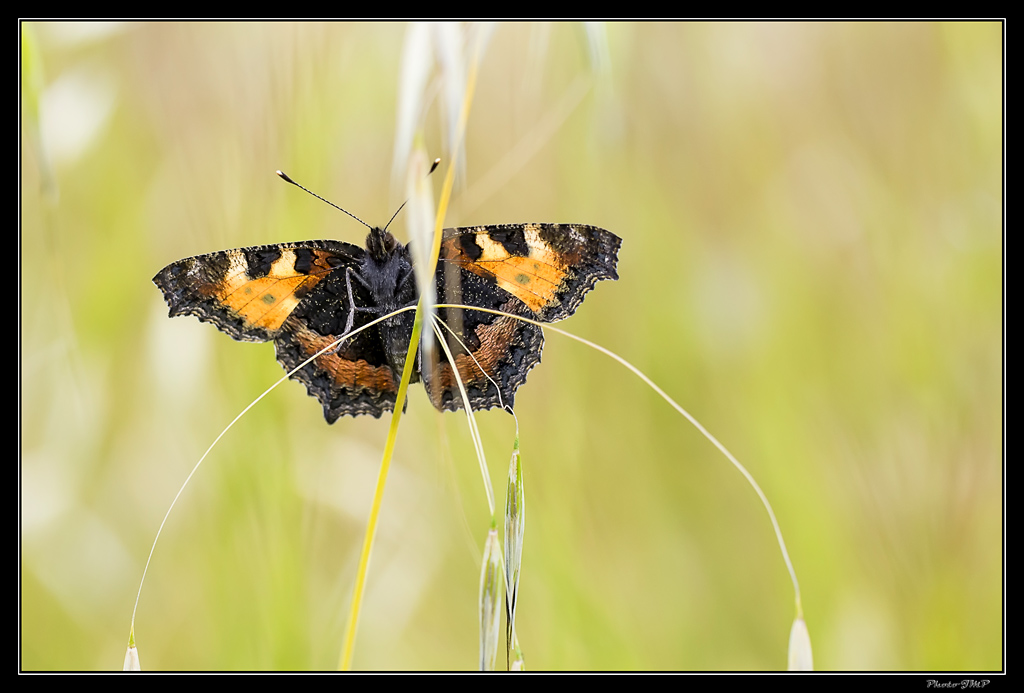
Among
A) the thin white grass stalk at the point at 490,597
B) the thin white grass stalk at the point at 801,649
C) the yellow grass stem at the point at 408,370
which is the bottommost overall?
the thin white grass stalk at the point at 801,649

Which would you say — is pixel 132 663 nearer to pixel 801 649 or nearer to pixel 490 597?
pixel 490 597

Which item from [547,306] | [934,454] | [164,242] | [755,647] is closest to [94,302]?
[164,242]

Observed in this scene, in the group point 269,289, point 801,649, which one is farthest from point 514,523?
point 269,289

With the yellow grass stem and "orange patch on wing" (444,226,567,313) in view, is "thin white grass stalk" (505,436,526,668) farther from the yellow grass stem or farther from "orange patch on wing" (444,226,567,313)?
"orange patch on wing" (444,226,567,313)

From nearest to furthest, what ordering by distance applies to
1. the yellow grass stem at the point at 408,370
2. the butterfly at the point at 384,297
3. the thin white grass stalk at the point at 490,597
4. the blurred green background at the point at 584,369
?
the yellow grass stem at the point at 408,370
the thin white grass stalk at the point at 490,597
the butterfly at the point at 384,297
the blurred green background at the point at 584,369

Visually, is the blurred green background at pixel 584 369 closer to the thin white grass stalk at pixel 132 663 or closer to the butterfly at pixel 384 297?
the butterfly at pixel 384 297

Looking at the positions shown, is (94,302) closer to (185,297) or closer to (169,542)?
(185,297)

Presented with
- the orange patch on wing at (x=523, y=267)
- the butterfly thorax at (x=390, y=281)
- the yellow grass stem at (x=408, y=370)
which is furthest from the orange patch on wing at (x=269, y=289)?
the yellow grass stem at (x=408, y=370)
